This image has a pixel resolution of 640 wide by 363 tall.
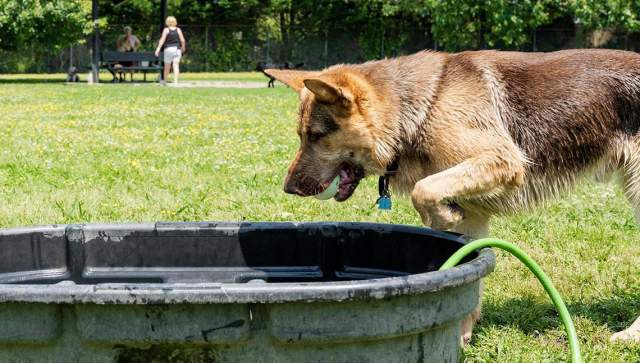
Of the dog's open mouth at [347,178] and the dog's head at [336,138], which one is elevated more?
the dog's head at [336,138]

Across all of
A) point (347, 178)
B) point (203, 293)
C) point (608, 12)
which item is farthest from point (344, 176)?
point (608, 12)

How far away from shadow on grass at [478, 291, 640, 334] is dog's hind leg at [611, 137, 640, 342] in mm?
178

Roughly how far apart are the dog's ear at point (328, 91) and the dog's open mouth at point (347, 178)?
1.24 feet

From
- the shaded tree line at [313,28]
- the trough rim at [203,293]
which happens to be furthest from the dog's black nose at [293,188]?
the shaded tree line at [313,28]

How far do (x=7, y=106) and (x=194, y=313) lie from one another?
1589 centimetres

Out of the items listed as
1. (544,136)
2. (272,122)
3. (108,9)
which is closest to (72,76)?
(108,9)

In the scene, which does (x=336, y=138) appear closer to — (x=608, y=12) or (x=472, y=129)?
(x=472, y=129)

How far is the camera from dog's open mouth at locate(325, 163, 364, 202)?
417 cm

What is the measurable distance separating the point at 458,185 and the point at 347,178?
62cm

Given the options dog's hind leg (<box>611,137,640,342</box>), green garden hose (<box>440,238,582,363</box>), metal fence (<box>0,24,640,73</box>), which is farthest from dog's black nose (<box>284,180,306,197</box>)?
metal fence (<box>0,24,640,73</box>)

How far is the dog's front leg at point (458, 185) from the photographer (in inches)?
151

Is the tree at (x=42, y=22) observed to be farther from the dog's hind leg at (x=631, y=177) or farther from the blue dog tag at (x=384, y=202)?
the dog's hind leg at (x=631, y=177)

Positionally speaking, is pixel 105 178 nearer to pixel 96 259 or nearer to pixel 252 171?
pixel 252 171

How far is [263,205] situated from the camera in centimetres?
664
